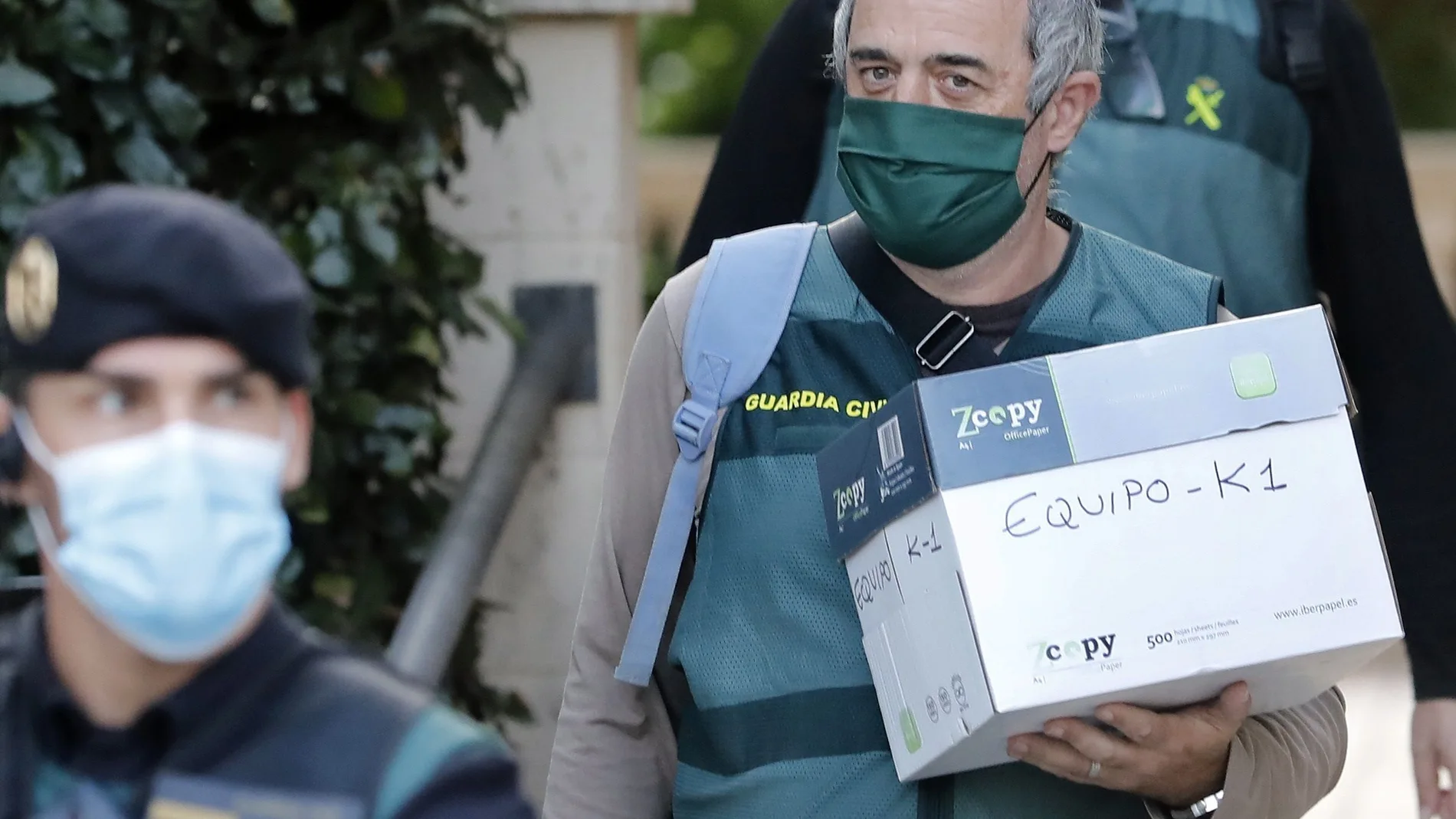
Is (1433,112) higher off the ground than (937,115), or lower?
lower

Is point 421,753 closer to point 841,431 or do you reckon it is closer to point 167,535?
point 167,535

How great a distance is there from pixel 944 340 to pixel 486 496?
1535mm

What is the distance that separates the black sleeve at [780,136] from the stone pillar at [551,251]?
1202 millimetres

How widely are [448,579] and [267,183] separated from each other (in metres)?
0.73

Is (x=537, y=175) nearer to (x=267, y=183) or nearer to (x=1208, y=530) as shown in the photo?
(x=267, y=183)

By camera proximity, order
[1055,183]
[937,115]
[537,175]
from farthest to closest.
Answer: [537,175]
[1055,183]
[937,115]

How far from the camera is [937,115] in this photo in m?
2.68

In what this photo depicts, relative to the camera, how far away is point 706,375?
104 inches

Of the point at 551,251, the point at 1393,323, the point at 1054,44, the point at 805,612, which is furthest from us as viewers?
the point at 551,251

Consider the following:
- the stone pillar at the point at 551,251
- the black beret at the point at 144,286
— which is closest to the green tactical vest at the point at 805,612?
the black beret at the point at 144,286

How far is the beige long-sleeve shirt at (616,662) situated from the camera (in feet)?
9.05

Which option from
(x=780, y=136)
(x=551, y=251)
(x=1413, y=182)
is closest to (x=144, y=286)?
(x=780, y=136)

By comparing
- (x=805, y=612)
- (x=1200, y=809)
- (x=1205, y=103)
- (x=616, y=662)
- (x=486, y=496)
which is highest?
(x=1205, y=103)

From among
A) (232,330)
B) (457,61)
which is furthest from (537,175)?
(232,330)
